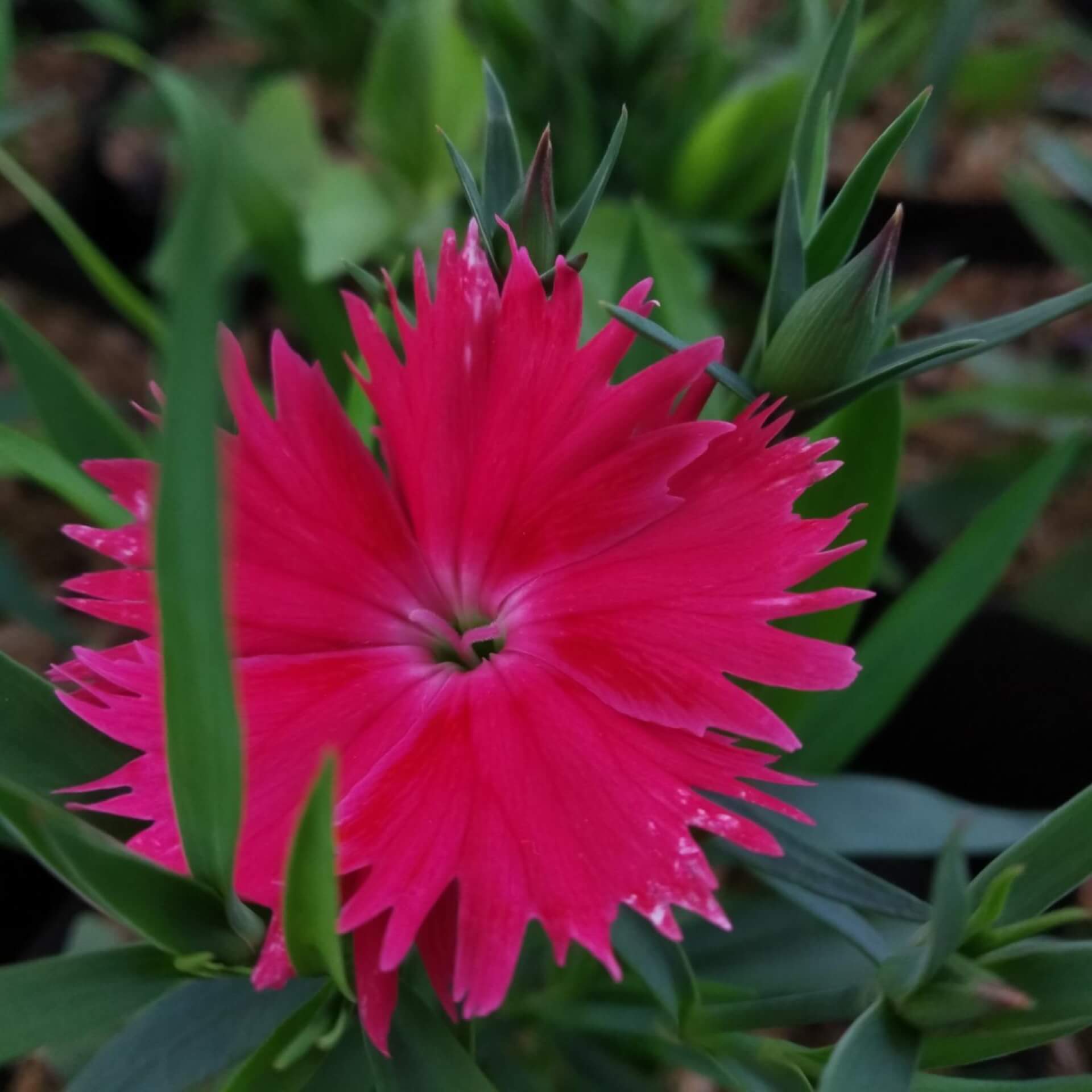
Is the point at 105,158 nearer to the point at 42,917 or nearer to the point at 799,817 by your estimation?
the point at 42,917

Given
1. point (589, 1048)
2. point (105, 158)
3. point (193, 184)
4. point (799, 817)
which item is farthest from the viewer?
point (105, 158)

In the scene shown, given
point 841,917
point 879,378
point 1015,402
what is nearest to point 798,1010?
point 841,917

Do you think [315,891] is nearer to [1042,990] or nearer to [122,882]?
[122,882]

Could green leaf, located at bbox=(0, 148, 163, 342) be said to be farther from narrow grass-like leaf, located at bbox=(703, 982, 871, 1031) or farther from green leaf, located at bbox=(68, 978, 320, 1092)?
narrow grass-like leaf, located at bbox=(703, 982, 871, 1031)

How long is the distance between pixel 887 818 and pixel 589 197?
35cm

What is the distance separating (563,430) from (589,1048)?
1.56 ft

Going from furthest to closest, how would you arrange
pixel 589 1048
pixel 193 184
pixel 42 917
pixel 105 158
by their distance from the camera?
pixel 105 158, pixel 42 917, pixel 589 1048, pixel 193 184

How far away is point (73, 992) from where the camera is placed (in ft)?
1.24

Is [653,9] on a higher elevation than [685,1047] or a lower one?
higher

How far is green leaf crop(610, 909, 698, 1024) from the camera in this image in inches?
16.7

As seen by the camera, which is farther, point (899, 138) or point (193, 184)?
point (899, 138)

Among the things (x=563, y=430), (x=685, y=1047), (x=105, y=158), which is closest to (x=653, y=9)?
(x=105, y=158)

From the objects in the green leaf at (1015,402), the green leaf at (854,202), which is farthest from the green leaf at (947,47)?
the green leaf at (854,202)

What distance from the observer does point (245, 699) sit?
365 mm
